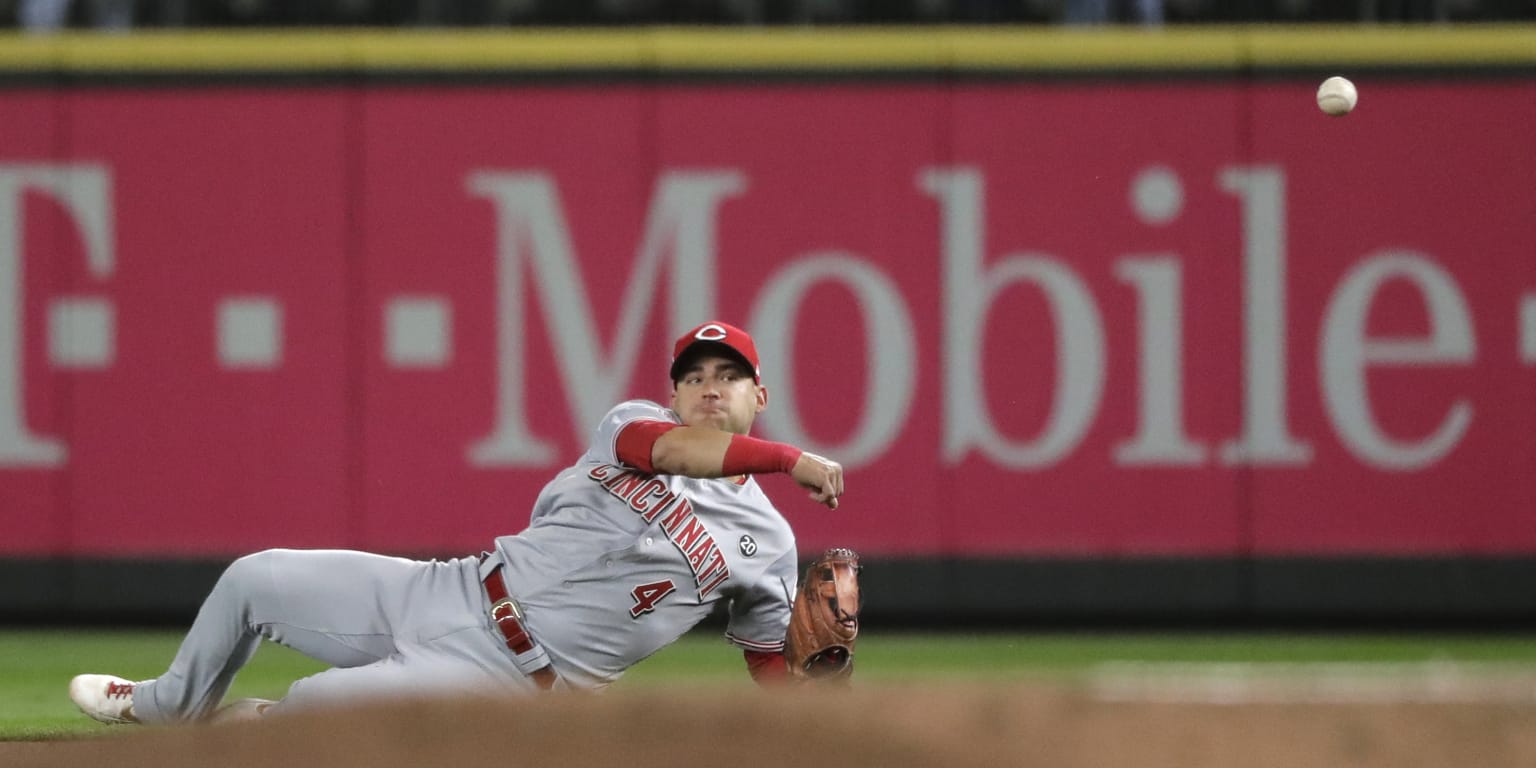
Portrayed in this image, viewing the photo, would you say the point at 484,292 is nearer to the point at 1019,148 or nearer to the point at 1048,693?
the point at 1019,148

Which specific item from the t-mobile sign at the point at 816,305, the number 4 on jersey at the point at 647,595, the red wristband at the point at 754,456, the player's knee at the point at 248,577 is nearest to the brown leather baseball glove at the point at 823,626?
the number 4 on jersey at the point at 647,595

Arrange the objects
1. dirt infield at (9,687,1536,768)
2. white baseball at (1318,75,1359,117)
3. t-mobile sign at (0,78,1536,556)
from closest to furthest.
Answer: dirt infield at (9,687,1536,768) < white baseball at (1318,75,1359,117) < t-mobile sign at (0,78,1536,556)

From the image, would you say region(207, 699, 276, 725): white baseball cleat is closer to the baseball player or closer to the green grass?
the baseball player

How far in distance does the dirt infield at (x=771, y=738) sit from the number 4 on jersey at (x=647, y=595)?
1.51 feet

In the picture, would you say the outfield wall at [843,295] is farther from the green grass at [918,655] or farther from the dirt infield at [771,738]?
the dirt infield at [771,738]

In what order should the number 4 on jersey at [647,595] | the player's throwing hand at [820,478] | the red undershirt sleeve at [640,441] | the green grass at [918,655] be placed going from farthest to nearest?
the green grass at [918,655], the number 4 on jersey at [647,595], the red undershirt sleeve at [640,441], the player's throwing hand at [820,478]

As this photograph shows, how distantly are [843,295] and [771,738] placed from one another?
15.2 feet

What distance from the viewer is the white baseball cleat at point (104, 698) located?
15.4 feet

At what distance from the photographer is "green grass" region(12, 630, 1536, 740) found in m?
6.73

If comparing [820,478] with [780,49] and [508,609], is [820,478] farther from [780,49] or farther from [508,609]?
[780,49]

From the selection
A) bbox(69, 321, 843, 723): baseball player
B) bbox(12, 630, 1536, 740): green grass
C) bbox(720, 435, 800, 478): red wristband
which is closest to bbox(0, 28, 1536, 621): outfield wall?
bbox(12, 630, 1536, 740): green grass

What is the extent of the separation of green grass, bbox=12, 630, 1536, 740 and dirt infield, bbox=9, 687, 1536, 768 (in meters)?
1.90

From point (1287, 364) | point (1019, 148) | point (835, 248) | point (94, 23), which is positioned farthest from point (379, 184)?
point (1287, 364)

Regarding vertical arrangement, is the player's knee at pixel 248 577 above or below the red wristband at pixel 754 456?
below
